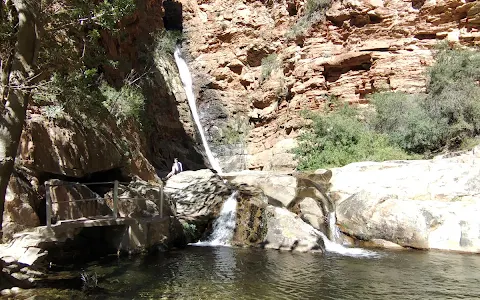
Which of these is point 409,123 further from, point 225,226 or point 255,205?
A: point 225,226

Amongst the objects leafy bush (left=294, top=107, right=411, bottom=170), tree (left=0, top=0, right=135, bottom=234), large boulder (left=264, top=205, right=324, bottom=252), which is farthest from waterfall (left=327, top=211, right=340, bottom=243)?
tree (left=0, top=0, right=135, bottom=234)

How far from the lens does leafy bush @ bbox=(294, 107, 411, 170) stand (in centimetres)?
1891

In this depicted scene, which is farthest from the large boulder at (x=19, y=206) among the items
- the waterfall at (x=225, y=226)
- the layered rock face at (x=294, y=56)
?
the layered rock face at (x=294, y=56)

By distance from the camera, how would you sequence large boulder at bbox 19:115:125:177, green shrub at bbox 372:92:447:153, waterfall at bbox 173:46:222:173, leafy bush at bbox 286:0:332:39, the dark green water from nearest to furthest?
the dark green water, large boulder at bbox 19:115:125:177, green shrub at bbox 372:92:447:153, leafy bush at bbox 286:0:332:39, waterfall at bbox 173:46:222:173

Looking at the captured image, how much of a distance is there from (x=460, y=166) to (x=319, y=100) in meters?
10.8

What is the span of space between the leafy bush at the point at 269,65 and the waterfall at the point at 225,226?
1513cm

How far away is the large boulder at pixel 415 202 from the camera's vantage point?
454 inches

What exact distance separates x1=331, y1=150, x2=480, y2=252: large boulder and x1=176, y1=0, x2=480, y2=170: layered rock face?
303 inches

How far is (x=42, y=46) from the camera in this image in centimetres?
750

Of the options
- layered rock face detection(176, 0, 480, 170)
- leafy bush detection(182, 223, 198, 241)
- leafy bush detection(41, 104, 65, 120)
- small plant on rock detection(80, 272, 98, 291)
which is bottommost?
leafy bush detection(182, 223, 198, 241)

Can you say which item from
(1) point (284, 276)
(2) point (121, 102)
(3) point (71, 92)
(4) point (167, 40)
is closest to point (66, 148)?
(3) point (71, 92)

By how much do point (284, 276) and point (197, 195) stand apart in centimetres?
654

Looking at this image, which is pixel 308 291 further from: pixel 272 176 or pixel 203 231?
pixel 272 176

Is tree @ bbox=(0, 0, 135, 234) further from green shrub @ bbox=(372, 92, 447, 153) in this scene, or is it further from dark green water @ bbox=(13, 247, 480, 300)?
green shrub @ bbox=(372, 92, 447, 153)
